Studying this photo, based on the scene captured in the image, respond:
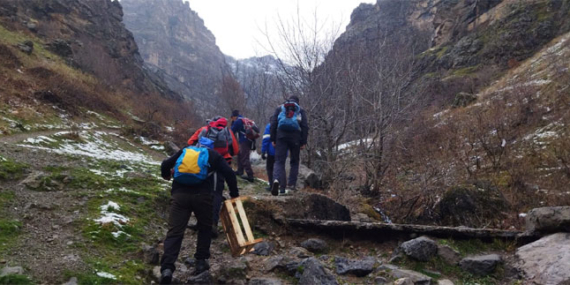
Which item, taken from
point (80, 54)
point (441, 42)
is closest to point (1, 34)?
point (80, 54)

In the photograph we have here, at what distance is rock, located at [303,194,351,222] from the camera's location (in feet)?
19.7

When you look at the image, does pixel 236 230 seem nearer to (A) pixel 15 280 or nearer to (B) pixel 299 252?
(B) pixel 299 252

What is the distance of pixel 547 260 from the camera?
3.71m

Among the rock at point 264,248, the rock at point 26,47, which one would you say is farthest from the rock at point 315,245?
the rock at point 26,47

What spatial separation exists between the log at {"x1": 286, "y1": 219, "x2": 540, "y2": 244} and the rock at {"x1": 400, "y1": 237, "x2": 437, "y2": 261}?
38cm

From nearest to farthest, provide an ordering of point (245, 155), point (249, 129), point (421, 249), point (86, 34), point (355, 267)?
point (355, 267) → point (421, 249) → point (249, 129) → point (245, 155) → point (86, 34)

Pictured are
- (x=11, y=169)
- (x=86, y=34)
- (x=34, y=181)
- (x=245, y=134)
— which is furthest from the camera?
(x=86, y=34)

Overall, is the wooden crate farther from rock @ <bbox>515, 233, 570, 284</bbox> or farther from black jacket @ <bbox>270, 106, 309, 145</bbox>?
rock @ <bbox>515, 233, 570, 284</bbox>

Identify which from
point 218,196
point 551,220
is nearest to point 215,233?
point 218,196

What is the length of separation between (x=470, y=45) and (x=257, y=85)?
2031 centimetres

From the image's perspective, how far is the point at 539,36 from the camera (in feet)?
89.5

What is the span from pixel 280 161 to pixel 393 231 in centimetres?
231

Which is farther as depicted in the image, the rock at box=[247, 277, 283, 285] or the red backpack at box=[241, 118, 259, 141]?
the red backpack at box=[241, 118, 259, 141]

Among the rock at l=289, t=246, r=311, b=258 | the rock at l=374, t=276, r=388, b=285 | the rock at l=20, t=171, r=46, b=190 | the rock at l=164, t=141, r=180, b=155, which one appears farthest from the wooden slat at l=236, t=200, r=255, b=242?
the rock at l=164, t=141, r=180, b=155
